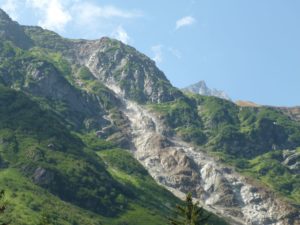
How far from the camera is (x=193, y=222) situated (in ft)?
154

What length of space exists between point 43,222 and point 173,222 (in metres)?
30.3

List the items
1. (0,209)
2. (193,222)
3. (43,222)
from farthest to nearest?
(43,222) < (0,209) < (193,222)

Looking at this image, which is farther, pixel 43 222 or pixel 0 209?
pixel 43 222

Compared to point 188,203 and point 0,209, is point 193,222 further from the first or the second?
point 0,209

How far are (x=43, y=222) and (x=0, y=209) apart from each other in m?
22.2

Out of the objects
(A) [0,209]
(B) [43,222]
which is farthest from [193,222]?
(B) [43,222]

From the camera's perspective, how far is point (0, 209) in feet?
164

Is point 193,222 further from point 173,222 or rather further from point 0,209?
point 0,209

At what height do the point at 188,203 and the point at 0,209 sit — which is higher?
the point at 188,203

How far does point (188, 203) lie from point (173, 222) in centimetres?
268

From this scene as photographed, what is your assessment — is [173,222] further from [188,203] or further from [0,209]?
[0,209]

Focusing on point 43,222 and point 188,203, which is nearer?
point 188,203

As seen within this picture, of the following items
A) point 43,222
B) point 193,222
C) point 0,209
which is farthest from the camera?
point 43,222

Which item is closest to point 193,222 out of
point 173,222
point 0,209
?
point 173,222
